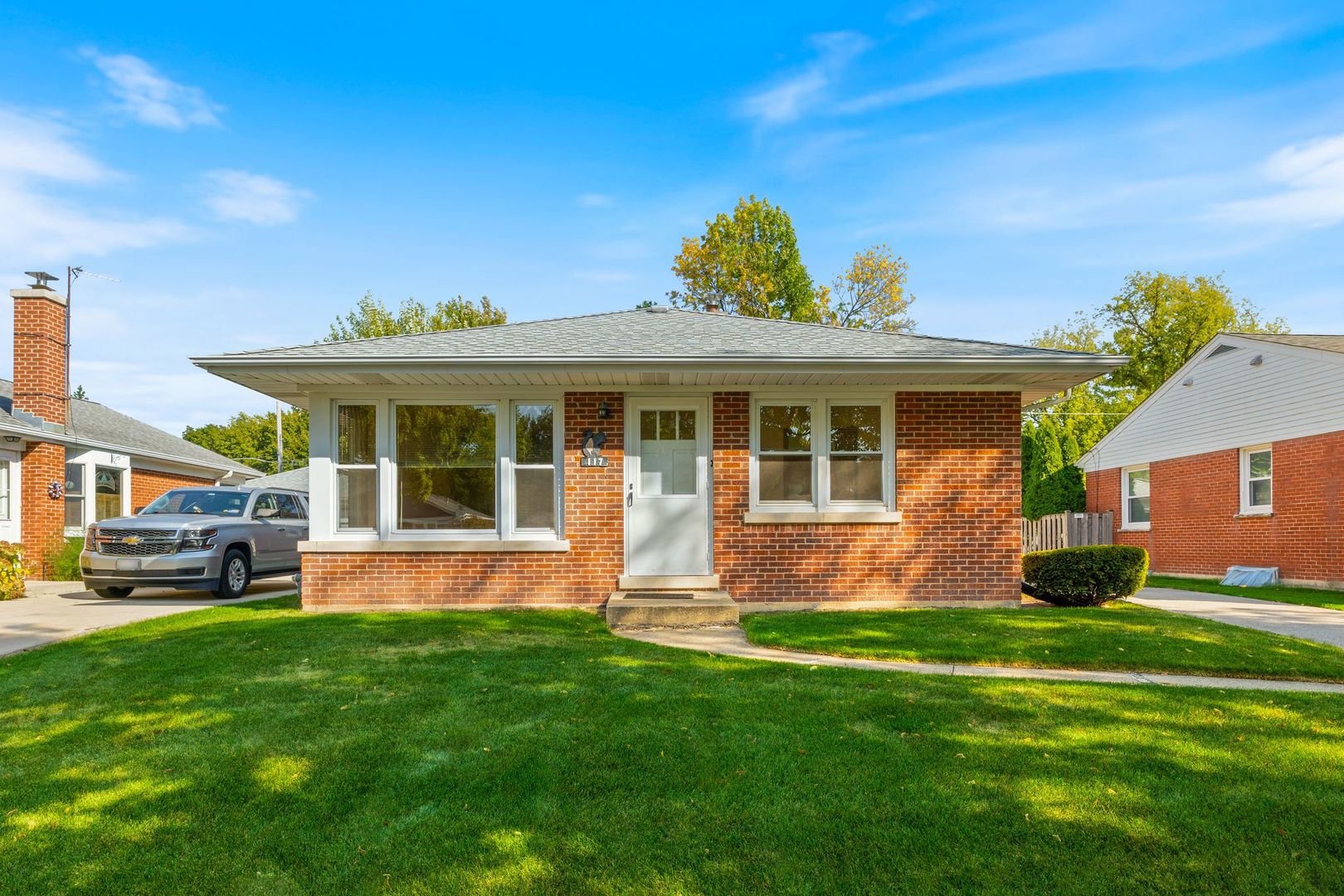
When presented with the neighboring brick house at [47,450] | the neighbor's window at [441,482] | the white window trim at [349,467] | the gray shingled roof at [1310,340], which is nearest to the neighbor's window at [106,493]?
the neighboring brick house at [47,450]

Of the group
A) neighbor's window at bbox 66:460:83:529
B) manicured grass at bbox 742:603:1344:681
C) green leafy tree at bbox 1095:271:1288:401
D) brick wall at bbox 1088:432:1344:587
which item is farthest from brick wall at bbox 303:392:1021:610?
green leafy tree at bbox 1095:271:1288:401

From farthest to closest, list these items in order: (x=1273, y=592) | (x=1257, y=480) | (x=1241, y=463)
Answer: (x=1241, y=463) → (x=1257, y=480) → (x=1273, y=592)

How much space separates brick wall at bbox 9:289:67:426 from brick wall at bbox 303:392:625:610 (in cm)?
1030

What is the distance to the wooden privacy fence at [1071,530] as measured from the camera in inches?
770

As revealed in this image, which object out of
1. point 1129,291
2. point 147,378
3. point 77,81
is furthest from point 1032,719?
point 147,378

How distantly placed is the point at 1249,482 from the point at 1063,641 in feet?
41.4

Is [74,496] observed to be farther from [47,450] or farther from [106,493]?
[47,450]

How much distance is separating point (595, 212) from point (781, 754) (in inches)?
600

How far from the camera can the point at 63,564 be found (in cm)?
1470

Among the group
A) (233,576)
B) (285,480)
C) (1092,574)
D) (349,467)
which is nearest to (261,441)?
(285,480)

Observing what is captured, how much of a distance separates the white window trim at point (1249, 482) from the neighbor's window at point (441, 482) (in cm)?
1541

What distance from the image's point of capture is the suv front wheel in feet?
37.8

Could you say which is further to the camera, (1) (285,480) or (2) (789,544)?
(1) (285,480)

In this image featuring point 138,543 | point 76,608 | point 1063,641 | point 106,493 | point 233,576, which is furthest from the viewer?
point 106,493
